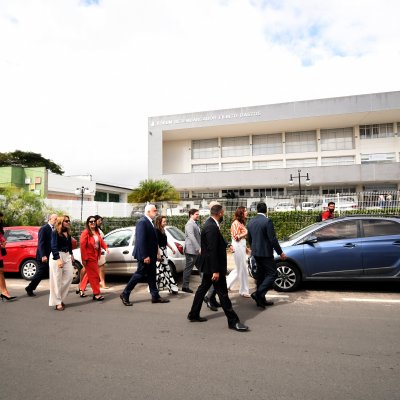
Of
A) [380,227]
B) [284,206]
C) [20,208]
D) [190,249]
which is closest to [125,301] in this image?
→ [190,249]

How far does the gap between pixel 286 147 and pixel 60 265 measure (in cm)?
4380

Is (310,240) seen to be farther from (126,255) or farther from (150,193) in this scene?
(150,193)

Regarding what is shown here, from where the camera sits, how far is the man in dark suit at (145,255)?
610 cm

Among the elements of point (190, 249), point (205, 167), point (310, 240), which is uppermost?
point (205, 167)

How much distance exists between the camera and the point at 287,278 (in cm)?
703

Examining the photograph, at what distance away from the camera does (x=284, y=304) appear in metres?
6.01

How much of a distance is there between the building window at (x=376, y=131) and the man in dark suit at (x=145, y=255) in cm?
4442

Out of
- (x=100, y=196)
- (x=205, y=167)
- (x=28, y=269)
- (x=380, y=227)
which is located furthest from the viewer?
(x=100, y=196)

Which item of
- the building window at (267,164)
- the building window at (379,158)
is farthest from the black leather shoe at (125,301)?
the building window at (379,158)

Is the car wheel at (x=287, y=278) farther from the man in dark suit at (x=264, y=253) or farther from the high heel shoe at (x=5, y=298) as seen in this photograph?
the high heel shoe at (x=5, y=298)

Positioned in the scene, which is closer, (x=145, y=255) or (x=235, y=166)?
(x=145, y=255)

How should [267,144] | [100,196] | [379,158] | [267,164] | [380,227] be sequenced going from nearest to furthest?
[380,227] → [379,158] → [267,164] → [267,144] → [100,196]

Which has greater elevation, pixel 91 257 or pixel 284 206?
pixel 284 206

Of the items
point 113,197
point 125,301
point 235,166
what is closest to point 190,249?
point 125,301
